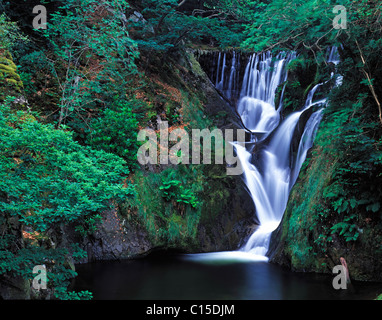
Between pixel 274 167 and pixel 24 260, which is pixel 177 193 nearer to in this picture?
pixel 274 167

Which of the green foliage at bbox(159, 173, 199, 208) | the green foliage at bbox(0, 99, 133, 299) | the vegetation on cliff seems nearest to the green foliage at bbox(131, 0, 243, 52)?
the vegetation on cliff

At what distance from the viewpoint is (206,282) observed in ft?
23.3

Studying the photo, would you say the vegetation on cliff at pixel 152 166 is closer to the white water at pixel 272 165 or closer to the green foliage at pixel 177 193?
the green foliage at pixel 177 193

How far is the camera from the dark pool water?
20.8 feet

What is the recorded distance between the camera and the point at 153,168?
1008 centimetres

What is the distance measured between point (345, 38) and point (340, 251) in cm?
476

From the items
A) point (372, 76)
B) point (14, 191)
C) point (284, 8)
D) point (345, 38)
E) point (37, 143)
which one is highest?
point (284, 8)

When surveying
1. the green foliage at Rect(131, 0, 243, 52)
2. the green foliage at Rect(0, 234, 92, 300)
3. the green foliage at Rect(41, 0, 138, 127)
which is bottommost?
the green foliage at Rect(0, 234, 92, 300)

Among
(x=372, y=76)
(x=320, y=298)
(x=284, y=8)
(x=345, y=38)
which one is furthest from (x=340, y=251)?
(x=284, y=8)

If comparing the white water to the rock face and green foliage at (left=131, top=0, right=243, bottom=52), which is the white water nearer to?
the rock face

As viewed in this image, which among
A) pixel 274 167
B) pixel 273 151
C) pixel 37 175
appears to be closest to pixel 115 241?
pixel 37 175

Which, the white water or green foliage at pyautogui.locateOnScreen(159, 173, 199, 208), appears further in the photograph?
green foliage at pyautogui.locateOnScreen(159, 173, 199, 208)

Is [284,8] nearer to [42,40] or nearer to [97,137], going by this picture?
[97,137]

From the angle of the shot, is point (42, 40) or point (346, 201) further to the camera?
point (42, 40)
